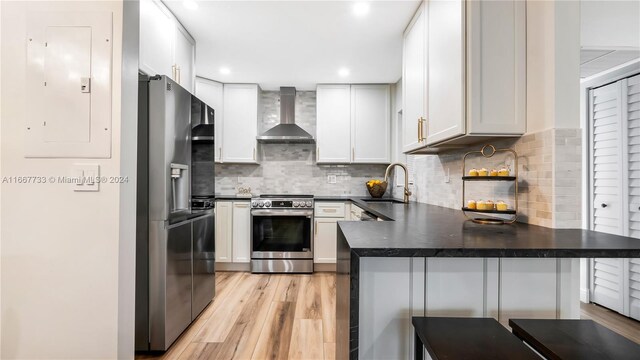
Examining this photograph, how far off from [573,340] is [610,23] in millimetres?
2222

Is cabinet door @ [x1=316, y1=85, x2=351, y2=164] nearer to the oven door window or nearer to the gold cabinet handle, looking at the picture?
the oven door window

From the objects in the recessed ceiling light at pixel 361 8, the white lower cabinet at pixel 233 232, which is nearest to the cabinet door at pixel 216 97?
the white lower cabinet at pixel 233 232

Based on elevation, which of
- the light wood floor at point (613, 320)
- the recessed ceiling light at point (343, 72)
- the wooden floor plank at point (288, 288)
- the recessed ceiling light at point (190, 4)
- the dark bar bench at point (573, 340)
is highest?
the recessed ceiling light at point (343, 72)

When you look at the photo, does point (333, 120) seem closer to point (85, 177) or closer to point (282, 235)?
point (282, 235)

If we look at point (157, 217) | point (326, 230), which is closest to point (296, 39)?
point (157, 217)

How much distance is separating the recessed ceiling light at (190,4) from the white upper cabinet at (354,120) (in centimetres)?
203

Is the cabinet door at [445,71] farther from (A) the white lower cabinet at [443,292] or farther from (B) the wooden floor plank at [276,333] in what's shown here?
(B) the wooden floor plank at [276,333]

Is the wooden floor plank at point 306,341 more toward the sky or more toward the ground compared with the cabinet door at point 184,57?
more toward the ground

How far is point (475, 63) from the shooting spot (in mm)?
1433

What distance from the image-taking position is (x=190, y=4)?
7.15 ft

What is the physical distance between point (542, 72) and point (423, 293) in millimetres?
1183

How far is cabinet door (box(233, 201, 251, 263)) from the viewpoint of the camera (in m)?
3.72

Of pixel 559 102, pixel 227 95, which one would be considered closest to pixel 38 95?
pixel 559 102

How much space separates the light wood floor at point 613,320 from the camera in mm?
2151
